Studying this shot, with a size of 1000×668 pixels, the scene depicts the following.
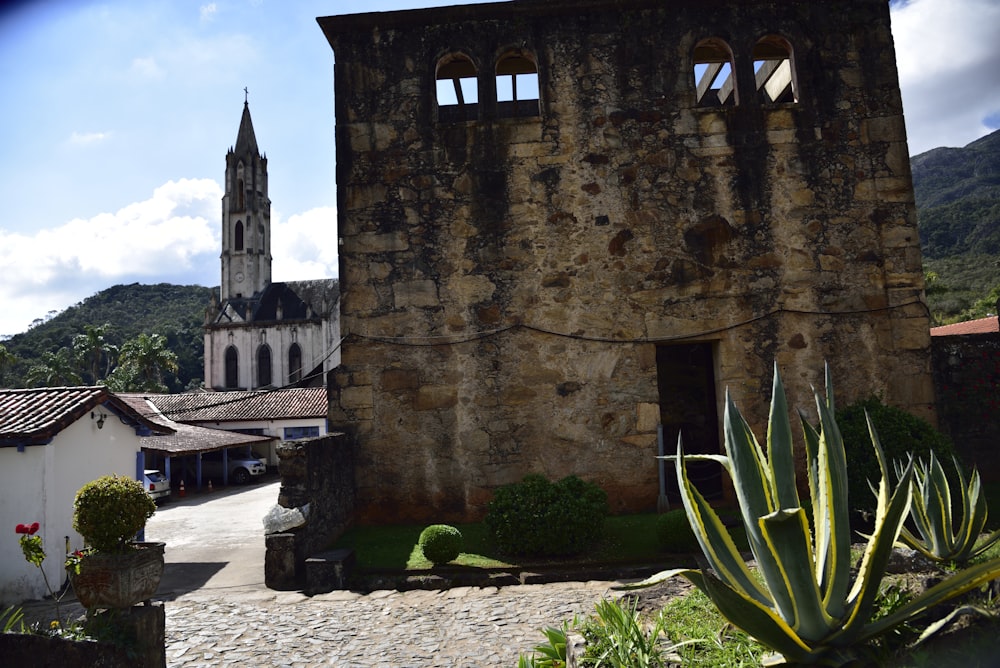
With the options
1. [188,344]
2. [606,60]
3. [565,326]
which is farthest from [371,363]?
[188,344]

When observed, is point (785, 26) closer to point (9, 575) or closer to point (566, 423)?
point (566, 423)

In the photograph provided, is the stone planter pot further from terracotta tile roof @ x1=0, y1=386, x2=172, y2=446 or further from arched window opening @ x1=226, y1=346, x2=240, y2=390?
arched window opening @ x1=226, y1=346, x2=240, y2=390

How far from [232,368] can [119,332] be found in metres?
33.9

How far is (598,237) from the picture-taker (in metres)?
8.67

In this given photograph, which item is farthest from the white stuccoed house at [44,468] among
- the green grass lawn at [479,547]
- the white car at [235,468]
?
the white car at [235,468]

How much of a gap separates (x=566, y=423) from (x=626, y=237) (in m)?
2.65

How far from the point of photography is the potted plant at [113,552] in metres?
4.81

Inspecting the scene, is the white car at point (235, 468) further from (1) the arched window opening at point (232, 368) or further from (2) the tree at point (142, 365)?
(1) the arched window opening at point (232, 368)

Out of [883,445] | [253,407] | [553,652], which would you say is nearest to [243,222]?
[253,407]

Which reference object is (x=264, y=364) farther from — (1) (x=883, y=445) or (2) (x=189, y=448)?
(1) (x=883, y=445)

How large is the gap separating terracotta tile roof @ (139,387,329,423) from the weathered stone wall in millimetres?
24042

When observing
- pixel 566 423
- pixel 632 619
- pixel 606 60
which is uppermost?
pixel 606 60

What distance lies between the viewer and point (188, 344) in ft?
255

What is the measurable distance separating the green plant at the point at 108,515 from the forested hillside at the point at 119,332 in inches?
1697
